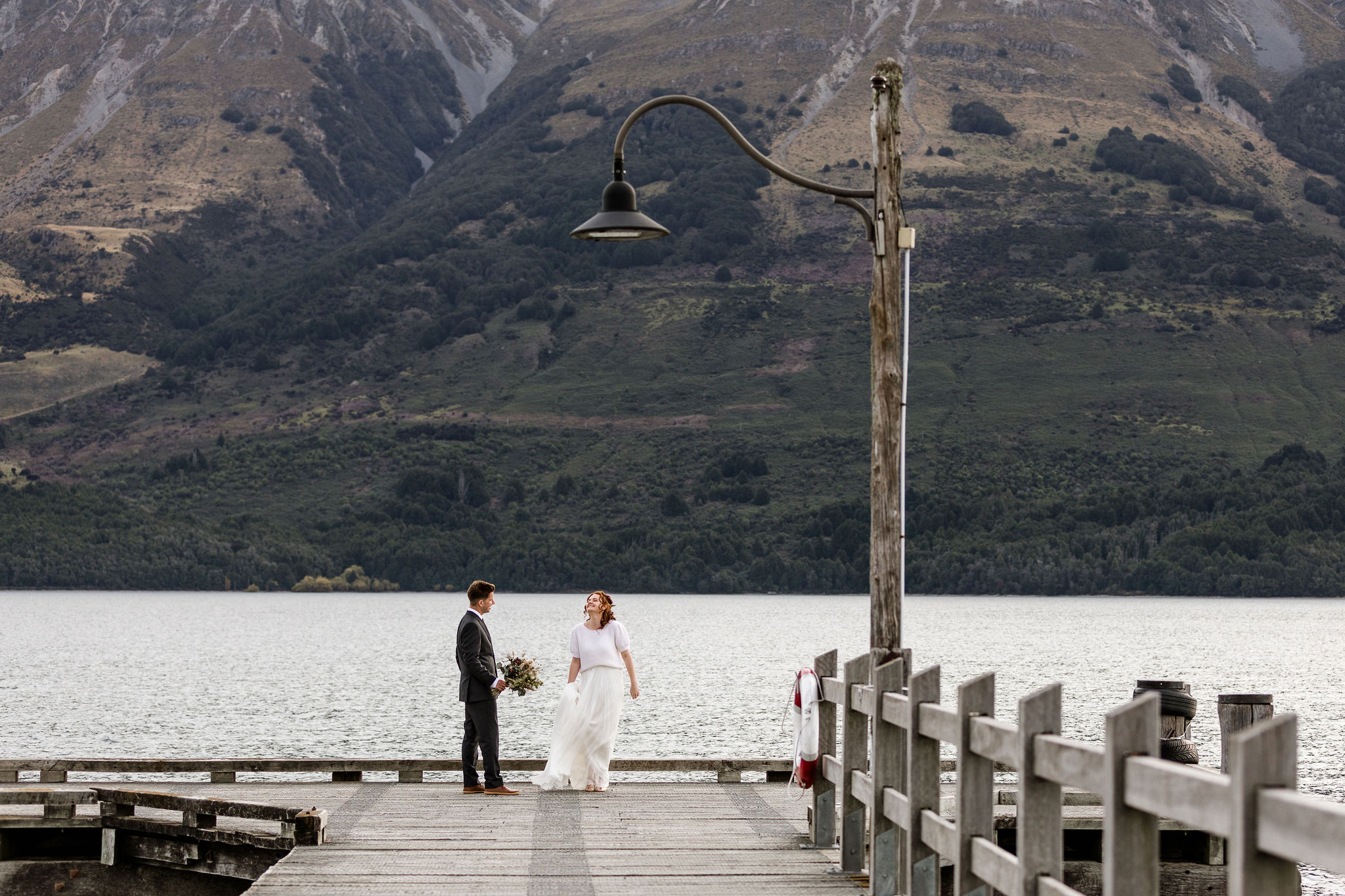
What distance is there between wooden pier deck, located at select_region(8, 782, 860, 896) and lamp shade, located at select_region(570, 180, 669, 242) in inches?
158

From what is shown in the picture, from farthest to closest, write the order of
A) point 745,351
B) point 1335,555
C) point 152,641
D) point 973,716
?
point 745,351 < point 1335,555 < point 152,641 < point 973,716

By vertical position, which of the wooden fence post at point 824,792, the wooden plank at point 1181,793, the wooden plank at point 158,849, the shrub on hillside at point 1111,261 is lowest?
the wooden plank at point 158,849

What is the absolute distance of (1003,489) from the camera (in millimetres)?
146875

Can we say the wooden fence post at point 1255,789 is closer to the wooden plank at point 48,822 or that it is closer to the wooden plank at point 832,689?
the wooden plank at point 832,689

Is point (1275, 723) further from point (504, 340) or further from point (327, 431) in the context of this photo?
point (504, 340)

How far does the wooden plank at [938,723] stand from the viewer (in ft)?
23.8

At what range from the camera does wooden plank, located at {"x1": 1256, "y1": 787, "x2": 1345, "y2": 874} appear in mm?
3924

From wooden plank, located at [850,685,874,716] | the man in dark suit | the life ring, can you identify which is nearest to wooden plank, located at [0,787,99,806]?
the man in dark suit

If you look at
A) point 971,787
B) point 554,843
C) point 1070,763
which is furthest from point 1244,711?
point 1070,763

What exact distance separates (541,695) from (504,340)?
420ft

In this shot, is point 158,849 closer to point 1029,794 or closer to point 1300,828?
point 1029,794

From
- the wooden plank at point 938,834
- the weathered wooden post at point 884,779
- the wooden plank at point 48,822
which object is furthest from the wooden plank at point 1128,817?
the wooden plank at point 48,822

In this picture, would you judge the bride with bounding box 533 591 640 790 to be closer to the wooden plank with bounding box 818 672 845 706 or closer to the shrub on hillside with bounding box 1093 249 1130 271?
the wooden plank with bounding box 818 672 845 706

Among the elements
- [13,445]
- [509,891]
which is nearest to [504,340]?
[13,445]
